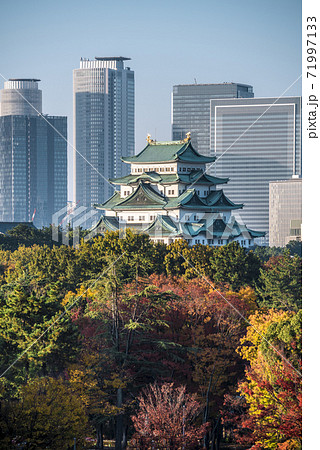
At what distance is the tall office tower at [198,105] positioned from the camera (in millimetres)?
194875

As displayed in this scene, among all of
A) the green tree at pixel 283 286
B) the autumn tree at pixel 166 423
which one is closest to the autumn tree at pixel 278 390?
the autumn tree at pixel 166 423

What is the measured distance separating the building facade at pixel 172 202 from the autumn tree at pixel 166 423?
39.1 m

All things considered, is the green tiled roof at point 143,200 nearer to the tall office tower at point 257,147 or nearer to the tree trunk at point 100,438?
the tree trunk at point 100,438

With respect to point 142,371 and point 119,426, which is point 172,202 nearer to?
point 142,371

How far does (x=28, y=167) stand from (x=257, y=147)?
4992 centimetres

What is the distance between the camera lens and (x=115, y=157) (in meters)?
191

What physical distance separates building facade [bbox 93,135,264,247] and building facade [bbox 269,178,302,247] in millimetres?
86098

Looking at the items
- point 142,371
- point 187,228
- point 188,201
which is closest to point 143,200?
point 188,201

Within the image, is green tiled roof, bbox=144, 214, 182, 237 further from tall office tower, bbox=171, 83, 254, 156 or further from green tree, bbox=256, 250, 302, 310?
tall office tower, bbox=171, 83, 254, 156

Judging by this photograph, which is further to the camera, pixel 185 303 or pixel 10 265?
pixel 10 265
